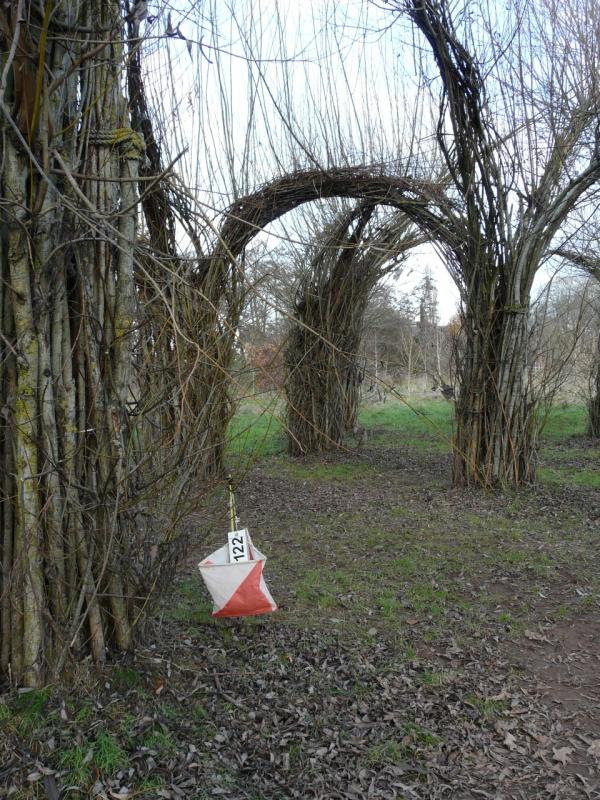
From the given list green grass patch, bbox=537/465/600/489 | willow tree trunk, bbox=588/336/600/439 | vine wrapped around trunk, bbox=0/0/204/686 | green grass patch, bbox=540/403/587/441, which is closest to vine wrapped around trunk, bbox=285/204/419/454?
green grass patch, bbox=537/465/600/489

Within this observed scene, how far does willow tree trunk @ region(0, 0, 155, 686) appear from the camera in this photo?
1.97 meters

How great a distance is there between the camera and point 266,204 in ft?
20.9

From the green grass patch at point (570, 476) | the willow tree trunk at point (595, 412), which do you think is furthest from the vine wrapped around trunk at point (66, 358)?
the willow tree trunk at point (595, 412)

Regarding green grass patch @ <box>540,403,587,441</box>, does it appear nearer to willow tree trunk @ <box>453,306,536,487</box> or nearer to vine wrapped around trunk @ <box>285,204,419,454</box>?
vine wrapped around trunk @ <box>285,204,419,454</box>

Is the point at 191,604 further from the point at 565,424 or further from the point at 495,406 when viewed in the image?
the point at 565,424

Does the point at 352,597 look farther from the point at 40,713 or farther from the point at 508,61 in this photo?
the point at 508,61

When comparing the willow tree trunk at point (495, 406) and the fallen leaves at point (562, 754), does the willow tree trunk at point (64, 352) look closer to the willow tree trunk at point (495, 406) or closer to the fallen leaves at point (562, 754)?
the fallen leaves at point (562, 754)

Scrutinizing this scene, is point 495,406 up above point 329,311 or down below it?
below

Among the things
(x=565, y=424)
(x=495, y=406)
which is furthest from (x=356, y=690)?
(x=565, y=424)

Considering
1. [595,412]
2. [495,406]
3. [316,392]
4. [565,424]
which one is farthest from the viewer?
[565,424]

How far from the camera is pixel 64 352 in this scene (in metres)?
2.12

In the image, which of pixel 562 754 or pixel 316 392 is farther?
pixel 316 392

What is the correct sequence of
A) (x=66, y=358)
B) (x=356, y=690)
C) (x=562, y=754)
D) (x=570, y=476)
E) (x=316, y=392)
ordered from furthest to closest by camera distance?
(x=316, y=392) < (x=570, y=476) < (x=356, y=690) < (x=562, y=754) < (x=66, y=358)

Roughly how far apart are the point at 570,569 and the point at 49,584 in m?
3.33
